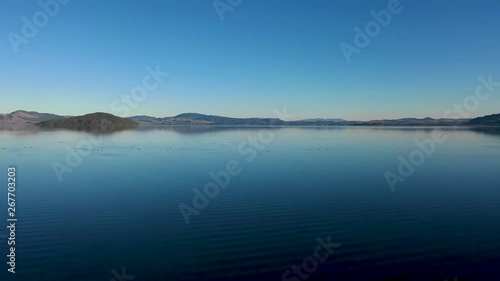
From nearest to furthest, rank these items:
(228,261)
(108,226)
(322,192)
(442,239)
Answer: (228,261) < (442,239) < (108,226) < (322,192)

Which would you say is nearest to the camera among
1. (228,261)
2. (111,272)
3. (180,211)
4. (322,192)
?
(111,272)

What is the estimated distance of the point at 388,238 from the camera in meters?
17.4

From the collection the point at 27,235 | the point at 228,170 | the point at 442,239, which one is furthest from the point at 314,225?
the point at 228,170

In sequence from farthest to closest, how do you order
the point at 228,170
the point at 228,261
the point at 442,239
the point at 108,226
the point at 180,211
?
the point at 228,170, the point at 180,211, the point at 108,226, the point at 442,239, the point at 228,261

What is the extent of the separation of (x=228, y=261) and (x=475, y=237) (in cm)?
1391

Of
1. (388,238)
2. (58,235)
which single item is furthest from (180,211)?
(388,238)

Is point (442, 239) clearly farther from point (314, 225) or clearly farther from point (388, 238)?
point (314, 225)

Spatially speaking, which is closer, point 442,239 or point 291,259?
point 291,259

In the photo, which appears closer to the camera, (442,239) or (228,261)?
(228,261)

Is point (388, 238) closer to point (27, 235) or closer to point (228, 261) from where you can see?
point (228, 261)

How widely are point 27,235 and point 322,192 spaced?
70.4 ft

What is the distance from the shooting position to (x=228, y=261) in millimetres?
14641

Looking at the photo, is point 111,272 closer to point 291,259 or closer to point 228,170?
point 291,259

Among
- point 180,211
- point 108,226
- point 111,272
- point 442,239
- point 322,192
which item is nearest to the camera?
point 111,272
